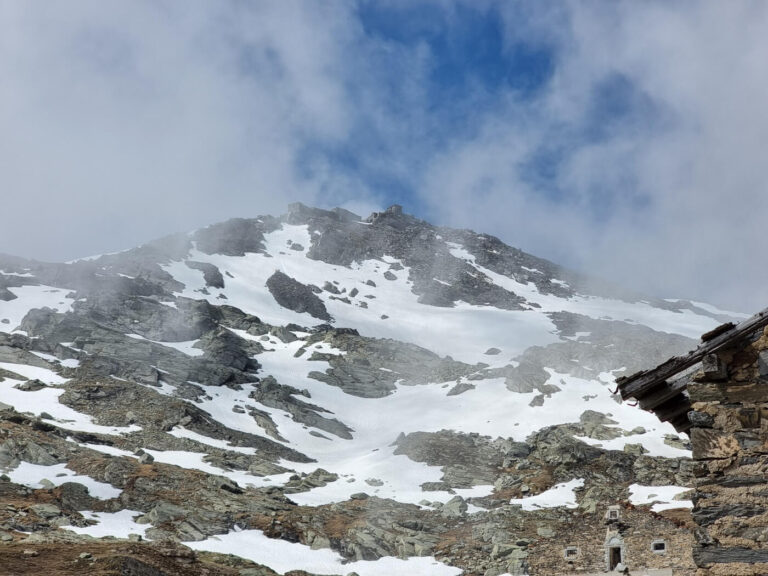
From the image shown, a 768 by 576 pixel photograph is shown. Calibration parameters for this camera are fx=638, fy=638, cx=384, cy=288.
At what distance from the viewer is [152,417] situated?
62.8 metres

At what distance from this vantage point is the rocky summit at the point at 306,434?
A: 35.6 meters

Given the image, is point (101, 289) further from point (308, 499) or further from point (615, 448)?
point (615, 448)

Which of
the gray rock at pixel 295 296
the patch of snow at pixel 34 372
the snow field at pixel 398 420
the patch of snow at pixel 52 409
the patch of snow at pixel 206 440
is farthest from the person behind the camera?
the gray rock at pixel 295 296

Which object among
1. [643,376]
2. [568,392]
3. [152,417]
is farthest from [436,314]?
[643,376]

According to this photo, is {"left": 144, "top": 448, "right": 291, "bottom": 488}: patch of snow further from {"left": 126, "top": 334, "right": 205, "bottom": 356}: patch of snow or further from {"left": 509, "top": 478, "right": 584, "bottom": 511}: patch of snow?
{"left": 126, "top": 334, "right": 205, "bottom": 356}: patch of snow

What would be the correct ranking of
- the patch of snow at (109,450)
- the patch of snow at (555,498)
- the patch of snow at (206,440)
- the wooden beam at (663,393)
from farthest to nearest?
the patch of snow at (206,440), the patch of snow at (109,450), the patch of snow at (555,498), the wooden beam at (663,393)

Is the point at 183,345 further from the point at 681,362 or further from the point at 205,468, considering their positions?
the point at 681,362

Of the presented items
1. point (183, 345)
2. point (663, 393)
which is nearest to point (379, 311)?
point (183, 345)

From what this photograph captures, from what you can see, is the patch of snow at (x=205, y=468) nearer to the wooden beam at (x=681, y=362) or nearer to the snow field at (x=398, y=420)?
the snow field at (x=398, y=420)

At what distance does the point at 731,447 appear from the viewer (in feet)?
24.6

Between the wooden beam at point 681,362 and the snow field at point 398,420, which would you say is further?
the snow field at point 398,420

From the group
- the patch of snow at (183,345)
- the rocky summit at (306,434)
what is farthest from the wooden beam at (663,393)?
the patch of snow at (183,345)

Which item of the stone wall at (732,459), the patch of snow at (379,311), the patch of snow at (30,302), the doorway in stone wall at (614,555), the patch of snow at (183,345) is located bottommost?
the doorway in stone wall at (614,555)

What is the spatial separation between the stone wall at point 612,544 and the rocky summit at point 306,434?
0.18 m
